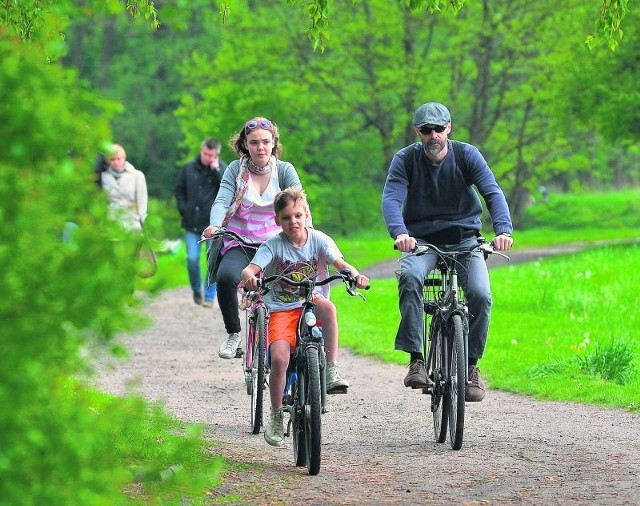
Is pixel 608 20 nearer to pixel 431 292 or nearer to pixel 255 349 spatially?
pixel 431 292

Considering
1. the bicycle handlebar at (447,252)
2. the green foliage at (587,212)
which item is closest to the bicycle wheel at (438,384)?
the bicycle handlebar at (447,252)

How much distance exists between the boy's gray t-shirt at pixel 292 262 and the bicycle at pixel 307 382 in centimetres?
9

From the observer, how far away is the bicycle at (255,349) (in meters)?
8.99

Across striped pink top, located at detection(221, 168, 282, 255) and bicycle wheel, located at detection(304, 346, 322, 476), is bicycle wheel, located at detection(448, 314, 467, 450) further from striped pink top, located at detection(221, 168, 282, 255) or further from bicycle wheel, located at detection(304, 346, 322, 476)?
striped pink top, located at detection(221, 168, 282, 255)

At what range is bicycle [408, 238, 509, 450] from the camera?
333 inches

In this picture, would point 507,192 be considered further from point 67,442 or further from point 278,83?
point 67,442

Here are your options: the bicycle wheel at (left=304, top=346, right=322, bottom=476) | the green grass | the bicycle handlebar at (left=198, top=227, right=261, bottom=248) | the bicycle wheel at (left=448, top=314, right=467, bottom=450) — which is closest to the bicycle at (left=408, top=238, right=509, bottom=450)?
the bicycle wheel at (left=448, top=314, right=467, bottom=450)

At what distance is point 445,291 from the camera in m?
8.86

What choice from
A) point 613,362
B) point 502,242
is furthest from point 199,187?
point 502,242

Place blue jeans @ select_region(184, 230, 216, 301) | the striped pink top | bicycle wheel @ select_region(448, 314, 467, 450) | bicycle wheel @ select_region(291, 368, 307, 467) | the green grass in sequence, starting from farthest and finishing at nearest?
1. blue jeans @ select_region(184, 230, 216, 301)
2. the green grass
3. the striped pink top
4. bicycle wheel @ select_region(448, 314, 467, 450)
5. bicycle wheel @ select_region(291, 368, 307, 467)

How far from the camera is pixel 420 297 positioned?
8.74 meters

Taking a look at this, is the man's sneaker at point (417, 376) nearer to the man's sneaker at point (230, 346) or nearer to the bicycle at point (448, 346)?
the bicycle at point (448, 346)

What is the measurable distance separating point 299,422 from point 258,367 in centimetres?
140

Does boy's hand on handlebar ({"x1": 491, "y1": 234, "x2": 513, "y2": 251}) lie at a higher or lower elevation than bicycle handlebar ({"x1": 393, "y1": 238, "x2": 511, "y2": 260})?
higher
